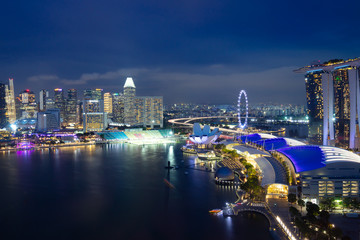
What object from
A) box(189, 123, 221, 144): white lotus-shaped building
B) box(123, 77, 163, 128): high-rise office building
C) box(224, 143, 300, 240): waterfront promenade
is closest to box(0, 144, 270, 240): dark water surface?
box(224, 143, 300, 240): waterfront promenade

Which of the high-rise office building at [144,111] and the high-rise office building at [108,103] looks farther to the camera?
the high-rise office building at [108,103]

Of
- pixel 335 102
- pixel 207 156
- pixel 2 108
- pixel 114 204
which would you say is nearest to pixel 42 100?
pixel 2 108

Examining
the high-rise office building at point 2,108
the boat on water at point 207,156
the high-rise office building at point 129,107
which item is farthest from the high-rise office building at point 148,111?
the boat on water at point 207,156

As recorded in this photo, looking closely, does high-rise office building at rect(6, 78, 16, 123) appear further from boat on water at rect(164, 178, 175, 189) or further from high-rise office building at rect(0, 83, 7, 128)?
boat on water at rect(164, 178, 175, 189)

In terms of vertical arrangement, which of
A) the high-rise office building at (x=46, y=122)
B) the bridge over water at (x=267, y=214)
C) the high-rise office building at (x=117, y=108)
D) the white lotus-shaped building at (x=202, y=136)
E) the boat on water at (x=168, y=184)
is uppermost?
the high-rise office building at (x=117, y=108)

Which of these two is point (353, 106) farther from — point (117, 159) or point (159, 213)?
point (117, 159)

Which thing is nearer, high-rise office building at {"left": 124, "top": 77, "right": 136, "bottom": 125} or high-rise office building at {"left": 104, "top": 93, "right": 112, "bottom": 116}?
high-rise office building at {"left": 124, "top": 77, "right": 136, "bottom": 125}

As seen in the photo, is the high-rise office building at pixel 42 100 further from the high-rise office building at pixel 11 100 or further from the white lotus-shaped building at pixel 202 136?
the white lotus-shaped building at pixel 202 136
